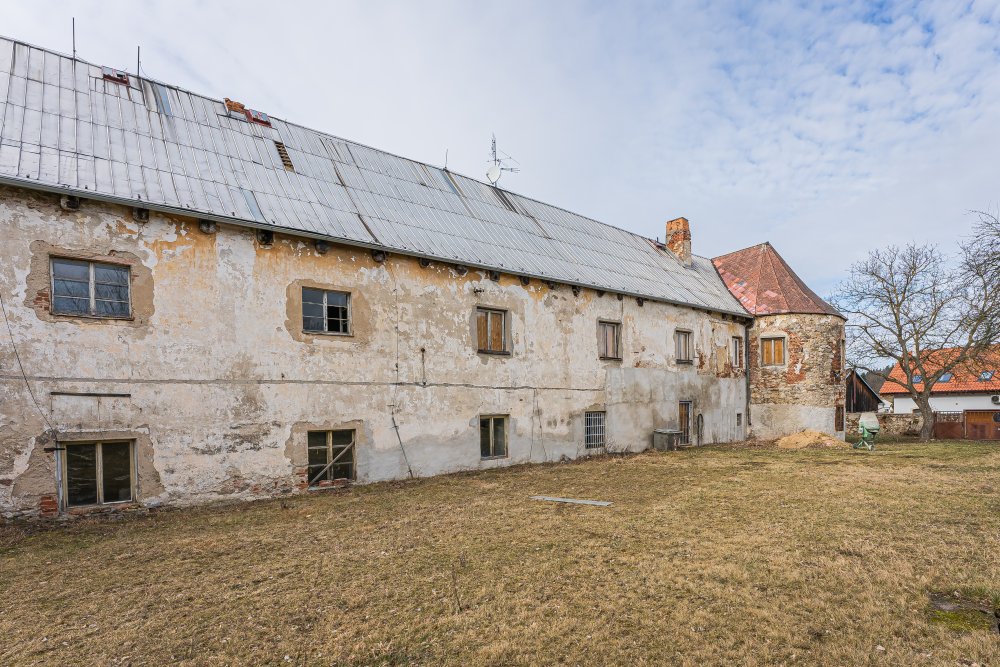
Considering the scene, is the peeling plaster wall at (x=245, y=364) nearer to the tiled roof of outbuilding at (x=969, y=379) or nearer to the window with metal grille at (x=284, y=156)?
the window with metal grille at (x=284, y=156)

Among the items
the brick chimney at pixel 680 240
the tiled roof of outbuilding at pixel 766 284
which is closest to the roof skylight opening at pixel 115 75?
the brick chimney at pixel 680 240

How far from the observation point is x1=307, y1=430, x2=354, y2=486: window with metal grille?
34.1ft

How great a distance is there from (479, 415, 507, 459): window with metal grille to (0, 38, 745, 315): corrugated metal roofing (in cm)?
391

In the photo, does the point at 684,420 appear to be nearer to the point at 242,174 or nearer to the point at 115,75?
the point at 242,174

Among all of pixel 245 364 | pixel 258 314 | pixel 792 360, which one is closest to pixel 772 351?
pixel 792 360

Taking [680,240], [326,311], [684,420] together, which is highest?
[680,240]

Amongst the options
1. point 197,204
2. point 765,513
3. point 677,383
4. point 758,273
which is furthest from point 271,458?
point 758,273

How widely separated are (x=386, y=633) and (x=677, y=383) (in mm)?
15921

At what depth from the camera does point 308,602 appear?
4.92 metres

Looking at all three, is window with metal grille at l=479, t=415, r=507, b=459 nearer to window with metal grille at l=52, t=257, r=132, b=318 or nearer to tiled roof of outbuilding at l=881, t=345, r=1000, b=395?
window with metal grille at l=52, t=257, r=132, b=318

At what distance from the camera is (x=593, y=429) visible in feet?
52.0

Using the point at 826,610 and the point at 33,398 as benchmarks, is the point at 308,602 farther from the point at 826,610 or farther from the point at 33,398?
the point at 33,398

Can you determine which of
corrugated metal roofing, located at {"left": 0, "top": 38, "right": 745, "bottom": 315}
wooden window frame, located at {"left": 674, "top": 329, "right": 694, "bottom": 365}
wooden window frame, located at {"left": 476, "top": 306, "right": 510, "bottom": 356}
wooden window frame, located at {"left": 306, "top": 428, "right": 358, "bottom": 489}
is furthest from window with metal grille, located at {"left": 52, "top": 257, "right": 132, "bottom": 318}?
wooden window frame, located at {"left": 674, "top": 329, "right": 694, "bottom": 365}

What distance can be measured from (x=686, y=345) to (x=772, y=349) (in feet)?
16.1
